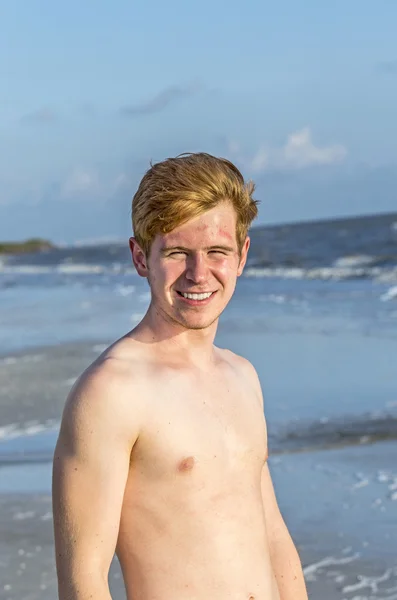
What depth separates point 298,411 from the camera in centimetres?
895

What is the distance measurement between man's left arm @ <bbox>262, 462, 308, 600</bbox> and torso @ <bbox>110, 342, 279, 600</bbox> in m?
0.13

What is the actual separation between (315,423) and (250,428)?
19.1ft

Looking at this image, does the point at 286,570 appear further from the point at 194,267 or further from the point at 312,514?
the point at 312,514

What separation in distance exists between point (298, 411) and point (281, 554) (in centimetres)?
613

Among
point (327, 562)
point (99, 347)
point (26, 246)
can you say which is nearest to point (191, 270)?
point (327, 562)

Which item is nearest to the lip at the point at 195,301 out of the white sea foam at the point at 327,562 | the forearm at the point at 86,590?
the forearm at the point at 86,590

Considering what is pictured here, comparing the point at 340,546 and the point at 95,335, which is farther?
the point at 95,335

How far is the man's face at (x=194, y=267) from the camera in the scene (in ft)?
8.36

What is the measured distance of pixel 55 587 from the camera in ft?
17.0

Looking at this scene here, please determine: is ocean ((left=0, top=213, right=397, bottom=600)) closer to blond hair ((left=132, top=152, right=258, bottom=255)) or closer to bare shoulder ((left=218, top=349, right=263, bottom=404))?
bare shoulder ((left=218, top=349, right=263, bottom=404))

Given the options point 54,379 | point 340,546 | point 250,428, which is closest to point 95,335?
point 54,379

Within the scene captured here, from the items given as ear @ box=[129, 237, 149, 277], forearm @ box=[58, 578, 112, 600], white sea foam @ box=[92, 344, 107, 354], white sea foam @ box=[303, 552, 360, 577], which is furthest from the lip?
white sea foam @ box=[92, 344, 107, 354]

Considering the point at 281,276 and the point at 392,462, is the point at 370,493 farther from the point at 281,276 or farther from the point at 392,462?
the point at 281,276

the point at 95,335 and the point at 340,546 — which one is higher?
the point at 95,335
